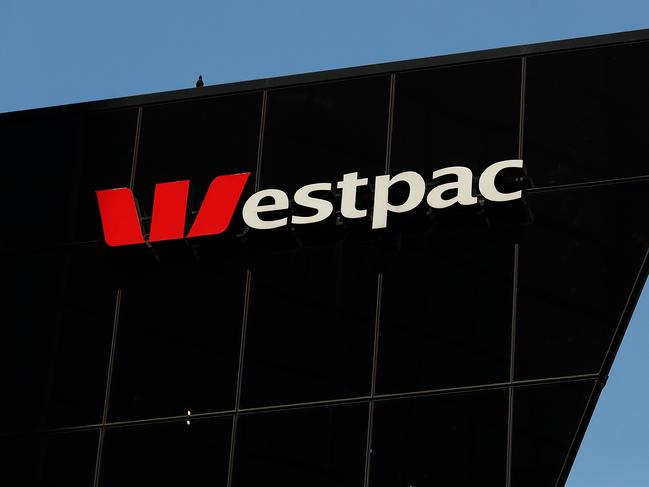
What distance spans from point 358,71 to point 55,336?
23.4 ft

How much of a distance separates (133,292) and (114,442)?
9.34ft

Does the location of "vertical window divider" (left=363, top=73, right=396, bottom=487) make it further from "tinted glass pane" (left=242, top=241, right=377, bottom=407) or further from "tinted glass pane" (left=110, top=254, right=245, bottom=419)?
"tinted glass pane" (left=110, top=254, right=245, bottom=419)

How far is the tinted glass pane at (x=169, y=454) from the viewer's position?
31.8m

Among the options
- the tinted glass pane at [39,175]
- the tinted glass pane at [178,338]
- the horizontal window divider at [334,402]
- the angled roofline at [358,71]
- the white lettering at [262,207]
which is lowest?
the horizontal window divider at [334,402]

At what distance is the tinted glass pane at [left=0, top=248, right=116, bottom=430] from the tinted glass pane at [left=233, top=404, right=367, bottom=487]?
117 inches

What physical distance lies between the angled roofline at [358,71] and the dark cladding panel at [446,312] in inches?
133

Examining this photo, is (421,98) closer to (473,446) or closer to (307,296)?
(307,296)

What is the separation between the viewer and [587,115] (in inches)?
1287

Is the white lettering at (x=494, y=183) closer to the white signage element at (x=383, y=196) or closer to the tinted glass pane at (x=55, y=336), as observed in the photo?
the white signage element at (x=383, y=196)

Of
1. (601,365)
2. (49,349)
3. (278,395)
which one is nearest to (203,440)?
(278,395)

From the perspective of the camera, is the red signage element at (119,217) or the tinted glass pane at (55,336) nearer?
the tinted glass pane at (55,336)

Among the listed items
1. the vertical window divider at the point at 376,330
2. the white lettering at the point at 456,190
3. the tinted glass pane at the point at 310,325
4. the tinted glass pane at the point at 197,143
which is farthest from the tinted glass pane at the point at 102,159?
the white lettering at the point at 456,190

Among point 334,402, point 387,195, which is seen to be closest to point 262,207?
point 387,195

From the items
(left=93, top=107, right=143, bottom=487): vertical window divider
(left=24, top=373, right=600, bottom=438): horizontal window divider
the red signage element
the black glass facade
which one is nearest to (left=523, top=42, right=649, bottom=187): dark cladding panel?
the black glass facade
